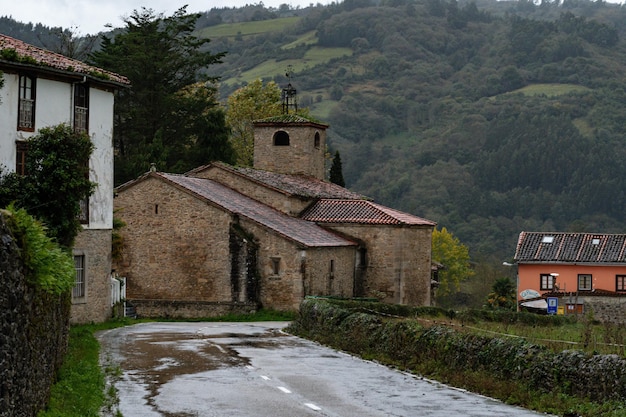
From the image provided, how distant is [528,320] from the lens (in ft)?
138

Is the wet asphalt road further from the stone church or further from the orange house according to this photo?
the orange house

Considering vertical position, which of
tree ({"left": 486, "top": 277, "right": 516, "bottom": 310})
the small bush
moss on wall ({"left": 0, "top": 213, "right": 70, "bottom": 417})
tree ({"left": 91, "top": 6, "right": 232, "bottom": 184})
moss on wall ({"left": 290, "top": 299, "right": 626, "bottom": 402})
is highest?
tree ({"left": 91, "top": 6, "right": 232, "bottom": 184})

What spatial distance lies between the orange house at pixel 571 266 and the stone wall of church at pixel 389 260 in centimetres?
1494

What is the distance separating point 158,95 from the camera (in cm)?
6900

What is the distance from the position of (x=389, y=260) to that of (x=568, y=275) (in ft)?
66.5

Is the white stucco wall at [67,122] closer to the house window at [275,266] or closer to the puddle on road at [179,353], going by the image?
the puddle on road at [179,353]

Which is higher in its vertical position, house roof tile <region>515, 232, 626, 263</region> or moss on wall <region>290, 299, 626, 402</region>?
house roof tile <region>515, 232, 626, 263</region>

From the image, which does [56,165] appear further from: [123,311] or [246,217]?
[246,217]

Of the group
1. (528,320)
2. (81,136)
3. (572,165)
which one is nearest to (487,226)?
(572,165)

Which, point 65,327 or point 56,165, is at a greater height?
point 56,165

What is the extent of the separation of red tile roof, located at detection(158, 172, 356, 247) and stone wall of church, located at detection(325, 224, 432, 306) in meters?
1.01

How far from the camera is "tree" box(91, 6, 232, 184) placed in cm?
6800

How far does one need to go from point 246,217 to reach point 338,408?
28.5 meters

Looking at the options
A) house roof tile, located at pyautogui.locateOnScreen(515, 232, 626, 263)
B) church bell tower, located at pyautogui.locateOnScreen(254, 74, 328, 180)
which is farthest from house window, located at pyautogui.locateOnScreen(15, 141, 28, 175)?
house roof tile, located at pyautogui.locateOnScreen(515, 232, 626, 263)
